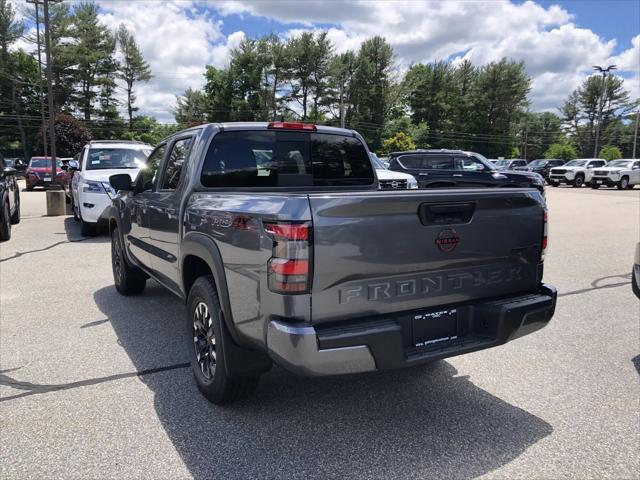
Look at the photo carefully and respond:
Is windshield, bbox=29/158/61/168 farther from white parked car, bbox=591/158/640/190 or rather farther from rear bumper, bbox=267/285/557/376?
white parked car, bbox=591/158/640/190

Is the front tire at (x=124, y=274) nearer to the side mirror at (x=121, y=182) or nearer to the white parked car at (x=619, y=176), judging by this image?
the side mirror at (x=121, y=182)

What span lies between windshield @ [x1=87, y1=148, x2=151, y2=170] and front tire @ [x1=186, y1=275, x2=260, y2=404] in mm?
8068

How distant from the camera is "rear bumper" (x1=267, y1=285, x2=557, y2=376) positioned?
246 centimetres

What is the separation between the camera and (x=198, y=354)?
3502mm

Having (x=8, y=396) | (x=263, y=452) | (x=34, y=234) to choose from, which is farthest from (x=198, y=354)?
(x=34, y=234)

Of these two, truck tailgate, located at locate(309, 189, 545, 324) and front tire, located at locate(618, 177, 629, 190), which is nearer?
truck tailgate, located at locate(309, 189, 545, 324)

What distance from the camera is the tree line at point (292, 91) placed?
55312 mm

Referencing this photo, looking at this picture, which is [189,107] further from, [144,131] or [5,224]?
[5,224]

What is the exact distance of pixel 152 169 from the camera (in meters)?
4.84

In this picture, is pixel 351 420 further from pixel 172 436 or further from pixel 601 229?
pixel 601 229

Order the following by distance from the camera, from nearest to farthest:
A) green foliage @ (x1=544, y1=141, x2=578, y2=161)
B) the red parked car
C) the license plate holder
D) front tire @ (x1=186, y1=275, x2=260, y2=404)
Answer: the license plate holder → front tire @ (x1=186, y1=275, x2=260, y2=404) → the red parked car → green foliage @ (x1=544, y1=141, x2=578, y2=161)

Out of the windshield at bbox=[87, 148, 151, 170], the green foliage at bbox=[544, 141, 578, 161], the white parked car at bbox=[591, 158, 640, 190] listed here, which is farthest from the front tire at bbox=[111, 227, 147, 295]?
the green foliage at bbox=[544, 141, 578, 161]

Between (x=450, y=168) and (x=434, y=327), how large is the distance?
1428cm

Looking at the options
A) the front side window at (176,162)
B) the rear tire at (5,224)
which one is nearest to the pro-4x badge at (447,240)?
the front side window at (176,162)
